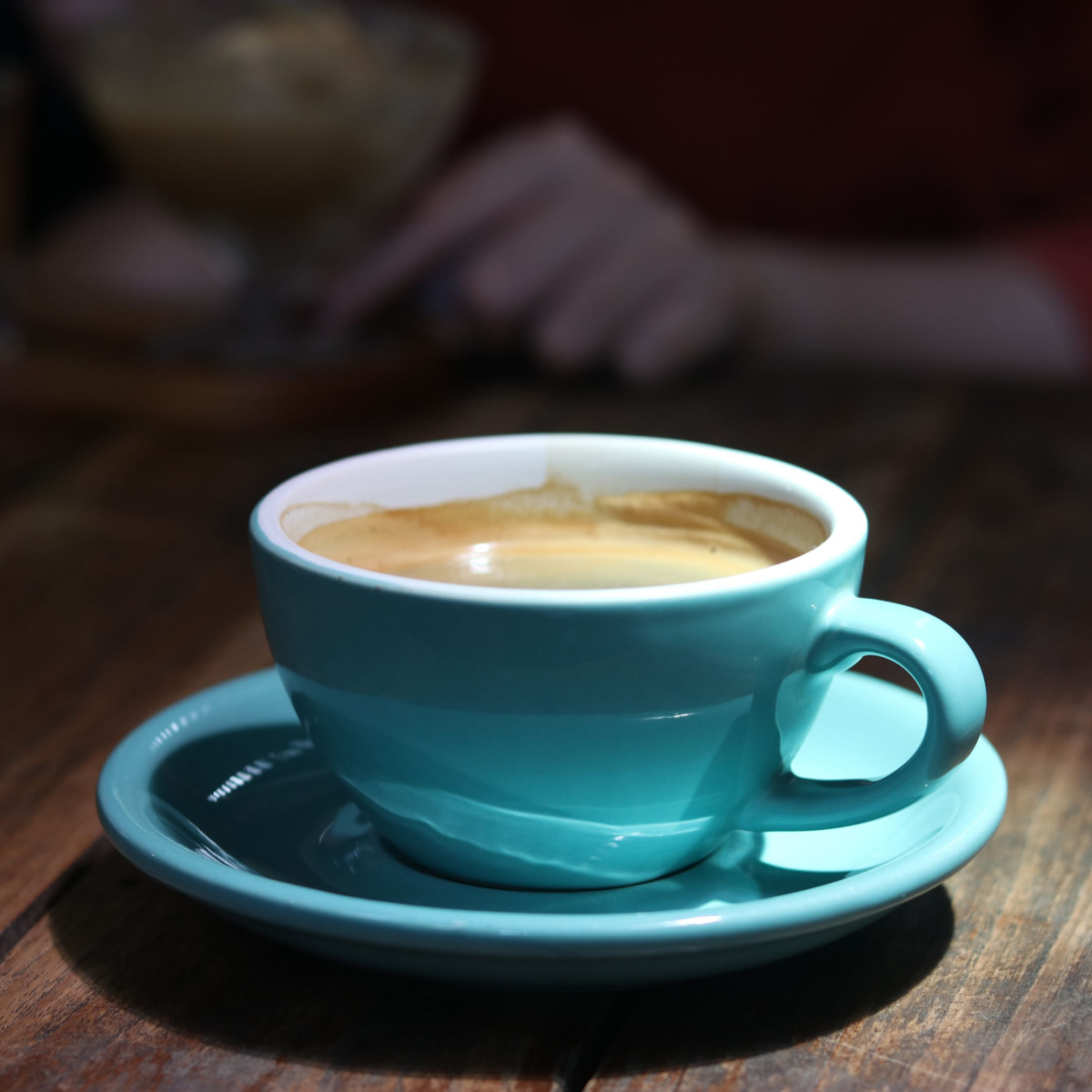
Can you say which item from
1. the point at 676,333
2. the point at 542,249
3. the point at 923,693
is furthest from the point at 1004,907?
the point at 542,249

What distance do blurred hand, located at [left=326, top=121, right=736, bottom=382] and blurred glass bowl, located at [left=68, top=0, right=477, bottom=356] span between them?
6 cm

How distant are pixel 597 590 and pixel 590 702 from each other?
5 centimetres

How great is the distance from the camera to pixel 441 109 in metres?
1.20

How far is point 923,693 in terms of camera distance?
35cm

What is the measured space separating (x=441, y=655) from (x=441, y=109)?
966 mm

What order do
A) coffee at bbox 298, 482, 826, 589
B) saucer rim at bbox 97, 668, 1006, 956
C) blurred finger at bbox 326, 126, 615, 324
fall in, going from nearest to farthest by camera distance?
saucer rim at bbox 97, 668, 1006, 956 < coffee at bbox 298, 482, 826, 589 < blurred finger at bbox 326, 126, 615, 324

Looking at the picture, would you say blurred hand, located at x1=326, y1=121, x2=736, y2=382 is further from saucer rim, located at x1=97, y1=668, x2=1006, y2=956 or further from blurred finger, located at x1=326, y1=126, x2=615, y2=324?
saucer rim, located at x1=97, y1=668, x2=1006, y2=956

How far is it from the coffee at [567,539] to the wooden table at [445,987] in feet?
0.39

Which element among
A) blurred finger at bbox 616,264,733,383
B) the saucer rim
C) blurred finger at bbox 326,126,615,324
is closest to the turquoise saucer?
the saucer rim

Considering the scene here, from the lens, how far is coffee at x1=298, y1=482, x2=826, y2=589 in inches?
17.1

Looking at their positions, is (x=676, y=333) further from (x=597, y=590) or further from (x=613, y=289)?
(x=597, y=590)

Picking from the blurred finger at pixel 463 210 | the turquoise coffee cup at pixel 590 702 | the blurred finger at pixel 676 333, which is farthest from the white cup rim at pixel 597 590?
the blurred finger at pixel 463 210

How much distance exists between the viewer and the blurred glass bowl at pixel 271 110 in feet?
3.65

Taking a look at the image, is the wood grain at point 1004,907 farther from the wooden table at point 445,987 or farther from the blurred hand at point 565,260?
the blurred hand at point 565,260
